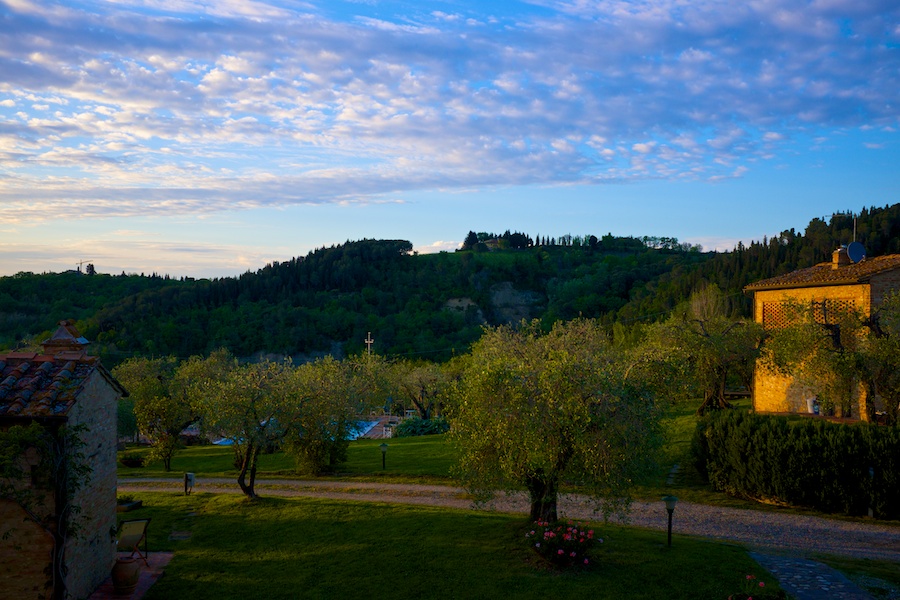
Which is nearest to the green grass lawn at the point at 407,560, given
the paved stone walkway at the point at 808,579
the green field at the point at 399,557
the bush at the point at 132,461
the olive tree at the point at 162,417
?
the green field at the point at 399,557

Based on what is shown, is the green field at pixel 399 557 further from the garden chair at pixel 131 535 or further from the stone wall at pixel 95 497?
the stone wall at pixel 95 497

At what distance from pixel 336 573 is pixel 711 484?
51.1 ft

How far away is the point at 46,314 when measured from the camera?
8125 cm

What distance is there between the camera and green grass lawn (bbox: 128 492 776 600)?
1327 cm

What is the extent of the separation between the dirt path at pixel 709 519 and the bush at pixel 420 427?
18.2 meters

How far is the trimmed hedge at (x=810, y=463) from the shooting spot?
1920cm

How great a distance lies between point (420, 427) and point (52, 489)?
33.9m

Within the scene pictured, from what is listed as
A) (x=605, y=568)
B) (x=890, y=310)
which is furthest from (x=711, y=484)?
(x=605, y=568)

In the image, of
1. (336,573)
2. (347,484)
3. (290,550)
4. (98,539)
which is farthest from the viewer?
(347,484)

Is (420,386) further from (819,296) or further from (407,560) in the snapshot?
(407,560)

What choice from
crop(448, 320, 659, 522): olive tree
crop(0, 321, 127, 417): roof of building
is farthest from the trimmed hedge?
crop(0, 321, 127, 417): roof of building

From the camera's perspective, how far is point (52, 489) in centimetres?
1156

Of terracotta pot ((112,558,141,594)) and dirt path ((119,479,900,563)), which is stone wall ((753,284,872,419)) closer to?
dirt path ((119,479,900,563))

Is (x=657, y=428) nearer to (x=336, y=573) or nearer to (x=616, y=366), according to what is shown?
(x=616, y=366)
